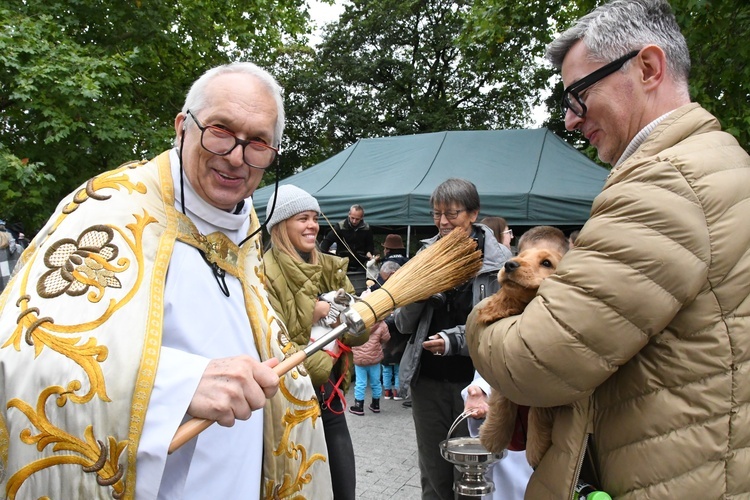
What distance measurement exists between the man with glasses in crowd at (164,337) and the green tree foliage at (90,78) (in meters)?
7.28

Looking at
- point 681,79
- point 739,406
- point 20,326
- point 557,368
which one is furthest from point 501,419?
point 20,326

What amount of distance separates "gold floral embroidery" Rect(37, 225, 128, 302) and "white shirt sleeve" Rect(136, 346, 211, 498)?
252 millimetres

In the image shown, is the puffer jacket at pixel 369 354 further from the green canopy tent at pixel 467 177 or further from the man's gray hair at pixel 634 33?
the man's gray hair at pixel 634 33

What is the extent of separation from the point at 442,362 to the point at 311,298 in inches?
35.6

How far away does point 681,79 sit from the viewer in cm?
159

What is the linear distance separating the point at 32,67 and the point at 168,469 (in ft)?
28.7

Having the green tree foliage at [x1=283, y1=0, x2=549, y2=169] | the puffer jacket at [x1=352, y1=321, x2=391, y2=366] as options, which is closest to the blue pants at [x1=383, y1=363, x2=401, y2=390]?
the puffer jacket at [x1=352, y1=321, x2=391, y2=366]

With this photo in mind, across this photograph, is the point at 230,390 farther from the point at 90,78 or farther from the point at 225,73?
the point at 90,78

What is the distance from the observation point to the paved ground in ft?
15.5

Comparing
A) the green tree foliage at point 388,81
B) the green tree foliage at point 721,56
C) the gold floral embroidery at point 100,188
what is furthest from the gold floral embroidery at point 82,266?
the green tree foliage at point 388,81

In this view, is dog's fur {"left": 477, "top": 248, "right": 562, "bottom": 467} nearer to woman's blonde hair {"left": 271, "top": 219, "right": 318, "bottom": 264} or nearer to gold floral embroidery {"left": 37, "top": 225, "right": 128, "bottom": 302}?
gold floral embroidery {"left": 37, "top": 225, "right": 128, "bottom": 302}

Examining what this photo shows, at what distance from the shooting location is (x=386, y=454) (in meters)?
5.58

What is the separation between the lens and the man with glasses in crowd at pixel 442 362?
342 centimetres

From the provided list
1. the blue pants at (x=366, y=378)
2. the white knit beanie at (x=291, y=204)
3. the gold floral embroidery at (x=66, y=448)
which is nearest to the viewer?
the gold floral embroidery at (x=66, y=448)
